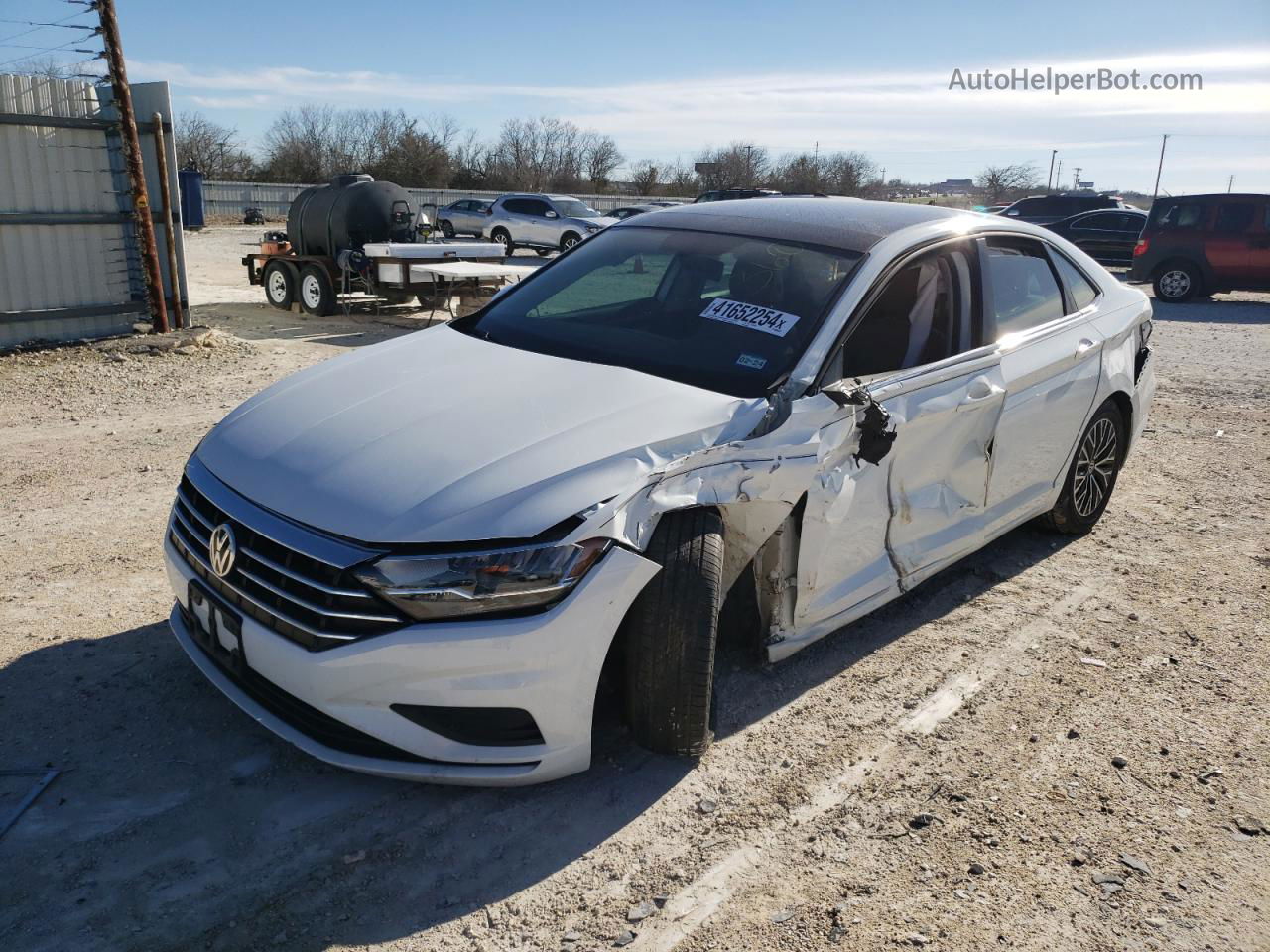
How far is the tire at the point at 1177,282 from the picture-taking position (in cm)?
1741

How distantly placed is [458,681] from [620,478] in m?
0.71

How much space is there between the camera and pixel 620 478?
112 inches

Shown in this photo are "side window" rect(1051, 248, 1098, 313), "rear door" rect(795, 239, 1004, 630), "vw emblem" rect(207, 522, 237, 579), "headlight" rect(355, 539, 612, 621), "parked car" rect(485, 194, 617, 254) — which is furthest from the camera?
"parked car" rect(485, 194, 617, 254)

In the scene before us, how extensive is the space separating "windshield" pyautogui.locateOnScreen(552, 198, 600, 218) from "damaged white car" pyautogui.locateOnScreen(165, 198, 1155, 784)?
2448 centimetres

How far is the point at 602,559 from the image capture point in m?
2.75

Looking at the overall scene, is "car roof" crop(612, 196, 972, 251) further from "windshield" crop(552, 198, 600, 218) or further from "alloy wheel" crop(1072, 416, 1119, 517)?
"windshield" crop(552, 198, 600, 218)

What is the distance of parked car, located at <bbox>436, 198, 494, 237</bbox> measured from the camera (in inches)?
1157

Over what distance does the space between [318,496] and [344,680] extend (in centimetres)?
52

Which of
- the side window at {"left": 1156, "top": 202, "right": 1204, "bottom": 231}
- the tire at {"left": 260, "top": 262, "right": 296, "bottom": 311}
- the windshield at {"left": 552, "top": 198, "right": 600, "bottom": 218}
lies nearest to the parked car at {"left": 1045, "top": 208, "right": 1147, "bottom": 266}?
the side window at {"left": 1156, "top": 202, "right": 1204, "bottom": 231}

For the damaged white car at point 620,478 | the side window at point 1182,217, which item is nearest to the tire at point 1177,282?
the side window at point 1182,217

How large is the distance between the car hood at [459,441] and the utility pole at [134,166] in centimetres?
805

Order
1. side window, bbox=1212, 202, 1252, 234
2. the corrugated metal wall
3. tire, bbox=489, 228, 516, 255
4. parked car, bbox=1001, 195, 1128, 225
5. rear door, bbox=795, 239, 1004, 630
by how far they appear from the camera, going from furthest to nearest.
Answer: tire, bbox=489, 228, 516, 255 < parked car, bbox=1001, 195, 1128, 225 < side window, bbox=1212, 202, 1252, 234 < the corrugated metal wall < rear door, bbox=795, 239, 1004, 630

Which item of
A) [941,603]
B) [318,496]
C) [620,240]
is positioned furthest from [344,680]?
[941,603]

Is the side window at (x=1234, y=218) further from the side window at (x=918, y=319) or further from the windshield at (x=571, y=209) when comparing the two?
the windshield at (x=571, y=209)
